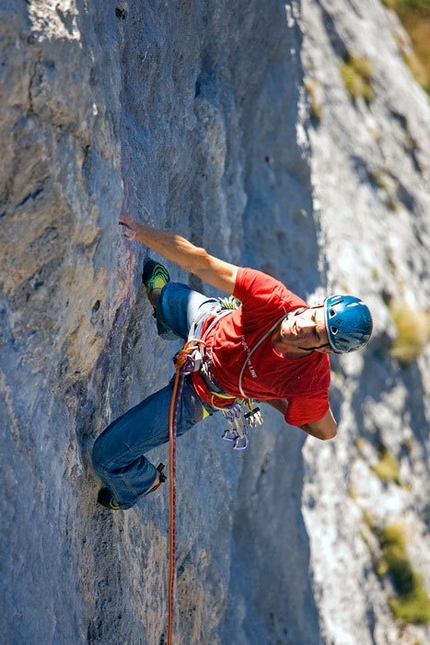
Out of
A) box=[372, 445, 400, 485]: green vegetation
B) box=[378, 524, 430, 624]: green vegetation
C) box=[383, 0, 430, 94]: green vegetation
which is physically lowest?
box=[378, 524, 430, 624]: green vegetation

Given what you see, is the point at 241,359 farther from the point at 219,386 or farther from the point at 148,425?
the point at 148,425

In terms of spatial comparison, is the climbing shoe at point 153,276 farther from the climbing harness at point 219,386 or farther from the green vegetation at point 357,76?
the green vegetation at point 357,76

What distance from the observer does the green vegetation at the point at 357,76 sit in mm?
12047

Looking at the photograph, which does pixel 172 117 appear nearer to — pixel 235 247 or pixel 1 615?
pixel 235 247

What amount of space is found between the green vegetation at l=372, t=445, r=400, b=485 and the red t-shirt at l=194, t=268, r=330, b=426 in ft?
17.8

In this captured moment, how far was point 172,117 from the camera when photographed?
22.3 feet

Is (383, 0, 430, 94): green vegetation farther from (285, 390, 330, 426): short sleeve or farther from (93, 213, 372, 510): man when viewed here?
(285, 390, 330, 426): short sleeve

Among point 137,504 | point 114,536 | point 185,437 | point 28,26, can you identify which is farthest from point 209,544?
point 28,26

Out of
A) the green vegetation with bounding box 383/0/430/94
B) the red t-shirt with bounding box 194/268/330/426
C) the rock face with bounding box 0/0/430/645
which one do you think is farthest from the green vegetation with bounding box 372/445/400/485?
the green vegetation with bounding box 383/0/430/94

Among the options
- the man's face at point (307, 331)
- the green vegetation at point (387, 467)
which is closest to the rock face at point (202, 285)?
the green vegetation at point (387, 467)

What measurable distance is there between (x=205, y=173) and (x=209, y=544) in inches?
106

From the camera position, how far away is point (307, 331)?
5023 millimetres

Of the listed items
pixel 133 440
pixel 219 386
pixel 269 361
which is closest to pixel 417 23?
pixel 219 386

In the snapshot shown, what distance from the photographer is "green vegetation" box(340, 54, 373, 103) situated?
12047 millimetres
